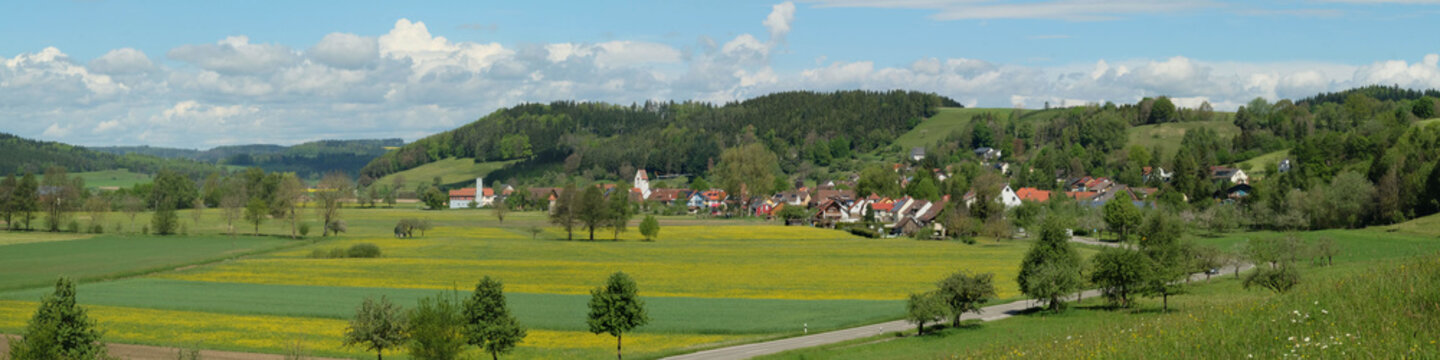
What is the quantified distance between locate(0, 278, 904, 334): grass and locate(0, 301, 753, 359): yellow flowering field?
5.28 feet

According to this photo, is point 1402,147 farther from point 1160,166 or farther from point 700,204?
point 700,204

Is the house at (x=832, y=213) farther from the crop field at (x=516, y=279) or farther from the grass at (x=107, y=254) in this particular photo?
the grass at (x=107, y=254)

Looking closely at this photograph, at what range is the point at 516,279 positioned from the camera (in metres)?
65.9

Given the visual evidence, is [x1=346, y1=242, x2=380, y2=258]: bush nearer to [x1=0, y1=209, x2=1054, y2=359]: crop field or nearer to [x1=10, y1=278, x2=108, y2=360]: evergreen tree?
[x1=0, y1=209, x2=1054, y2=359]: crop field

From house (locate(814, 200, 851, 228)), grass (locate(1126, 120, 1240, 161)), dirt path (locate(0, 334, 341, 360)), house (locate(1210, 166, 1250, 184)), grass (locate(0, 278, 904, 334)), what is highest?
grass (locate(1126, 120, 1240, 161))

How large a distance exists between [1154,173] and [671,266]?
109698 mm

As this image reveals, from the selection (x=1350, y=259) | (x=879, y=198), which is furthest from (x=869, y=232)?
(x=1350, y=259)

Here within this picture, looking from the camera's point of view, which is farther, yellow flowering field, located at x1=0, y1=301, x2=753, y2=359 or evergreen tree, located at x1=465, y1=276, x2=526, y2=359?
yellow flowering field, located at x1=0, y1=301, x2=753, y2=359

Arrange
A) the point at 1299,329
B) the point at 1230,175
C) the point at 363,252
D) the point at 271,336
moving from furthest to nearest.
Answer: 1. the point at 1230,175
2. the point at 363,252
3. the point at 271,336
4. the point at 1299,329

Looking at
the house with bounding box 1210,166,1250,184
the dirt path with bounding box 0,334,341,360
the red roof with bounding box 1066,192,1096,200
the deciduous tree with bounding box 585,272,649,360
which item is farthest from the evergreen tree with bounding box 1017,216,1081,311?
the house with bounding box 1210,166,1250,184

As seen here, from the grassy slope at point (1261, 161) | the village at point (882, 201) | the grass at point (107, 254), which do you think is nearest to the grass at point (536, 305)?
the grass at point (107, 254)

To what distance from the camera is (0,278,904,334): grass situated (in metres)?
45.9

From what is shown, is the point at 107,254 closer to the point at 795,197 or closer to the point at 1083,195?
the point at 795,197

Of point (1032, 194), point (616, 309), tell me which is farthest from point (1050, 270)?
point (1032, 194)
